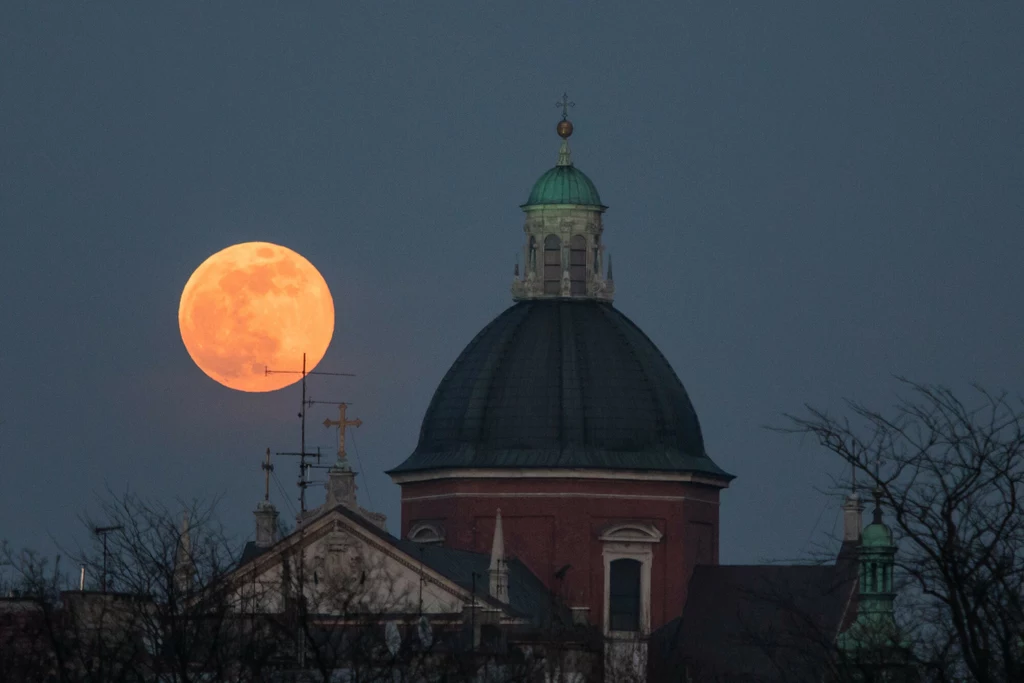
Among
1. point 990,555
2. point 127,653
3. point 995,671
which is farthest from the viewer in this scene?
point 127,653

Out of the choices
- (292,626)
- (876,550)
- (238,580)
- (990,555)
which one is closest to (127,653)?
(292,626)

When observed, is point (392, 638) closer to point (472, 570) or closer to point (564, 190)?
point (472, 570)

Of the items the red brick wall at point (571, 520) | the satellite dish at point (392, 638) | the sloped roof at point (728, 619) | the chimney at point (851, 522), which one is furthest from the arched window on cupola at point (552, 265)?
the satellite dish at point (392, 638)

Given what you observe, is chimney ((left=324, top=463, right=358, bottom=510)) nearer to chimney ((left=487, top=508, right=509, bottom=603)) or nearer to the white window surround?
chimney ((left=487, top=508, right=509, bottom=603))

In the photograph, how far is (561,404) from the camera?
91688 millimetres

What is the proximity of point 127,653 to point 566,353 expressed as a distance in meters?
43.1

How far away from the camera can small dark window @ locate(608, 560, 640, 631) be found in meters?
91.1

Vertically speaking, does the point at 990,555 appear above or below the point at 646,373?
below

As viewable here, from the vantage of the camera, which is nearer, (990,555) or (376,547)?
(990,555)

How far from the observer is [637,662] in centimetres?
8256

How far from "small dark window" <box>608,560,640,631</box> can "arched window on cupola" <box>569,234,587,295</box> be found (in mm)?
8369

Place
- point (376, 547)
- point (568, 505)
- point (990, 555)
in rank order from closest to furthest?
point (990, 555) → point (376, 547) → point (568, 505)

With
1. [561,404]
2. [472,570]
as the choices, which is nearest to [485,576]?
[472,570]

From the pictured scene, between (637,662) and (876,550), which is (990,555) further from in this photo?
(637,662)
